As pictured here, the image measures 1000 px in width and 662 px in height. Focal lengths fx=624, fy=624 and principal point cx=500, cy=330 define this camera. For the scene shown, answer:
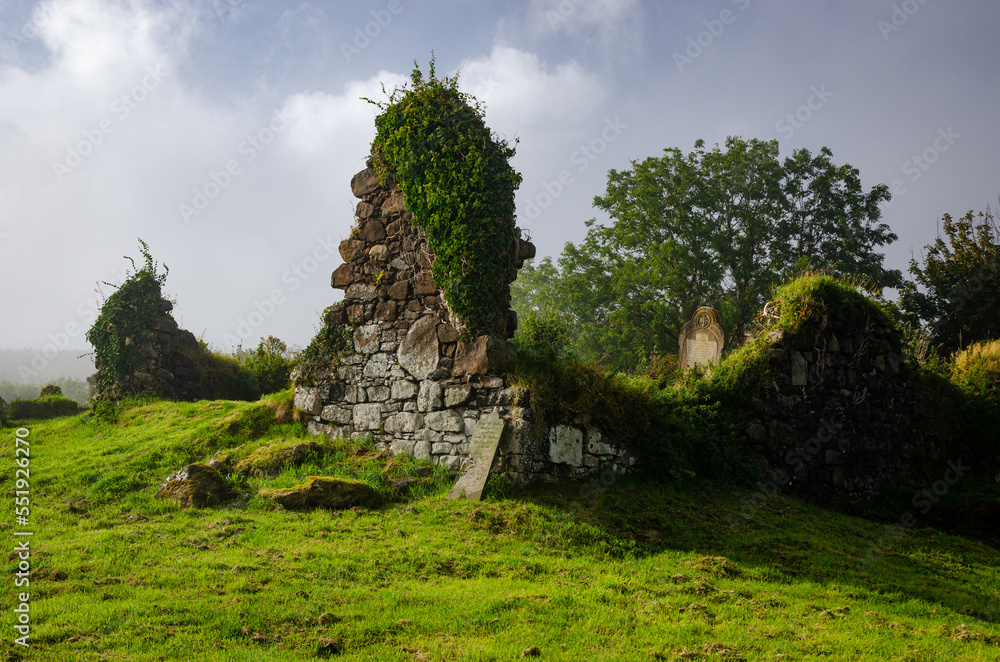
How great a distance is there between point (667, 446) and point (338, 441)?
466 centimetres

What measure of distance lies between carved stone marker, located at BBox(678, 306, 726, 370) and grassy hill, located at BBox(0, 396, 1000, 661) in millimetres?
6162

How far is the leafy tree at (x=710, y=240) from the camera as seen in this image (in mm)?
22344

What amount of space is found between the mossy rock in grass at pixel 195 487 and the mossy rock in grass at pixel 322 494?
0.67 m

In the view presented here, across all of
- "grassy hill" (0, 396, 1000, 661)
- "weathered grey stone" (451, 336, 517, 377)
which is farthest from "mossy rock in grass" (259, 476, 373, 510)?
"weathered grey stone" (451, 336, 517, 377)

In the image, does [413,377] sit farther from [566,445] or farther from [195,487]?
[195,487]

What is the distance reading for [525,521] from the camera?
22.4 feet

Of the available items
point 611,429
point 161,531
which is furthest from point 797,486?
point 161,531

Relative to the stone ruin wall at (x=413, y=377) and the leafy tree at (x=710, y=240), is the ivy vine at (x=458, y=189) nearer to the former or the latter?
the stone ruin wall at (x=413, y=377)

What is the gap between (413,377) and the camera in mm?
8711

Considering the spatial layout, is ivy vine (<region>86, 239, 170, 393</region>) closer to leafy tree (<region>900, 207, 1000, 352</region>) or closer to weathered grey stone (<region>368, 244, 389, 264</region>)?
weathered grey stone (<region>368, 244, 389, 264</region>)

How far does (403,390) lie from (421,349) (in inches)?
24.7

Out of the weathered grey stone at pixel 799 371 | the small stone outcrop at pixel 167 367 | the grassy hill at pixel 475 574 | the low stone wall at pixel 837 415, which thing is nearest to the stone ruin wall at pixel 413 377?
the grassy hill at pixel 475 574

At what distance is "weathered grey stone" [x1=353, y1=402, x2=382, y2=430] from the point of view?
8.95m

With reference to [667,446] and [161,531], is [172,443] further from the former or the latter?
[667,446]
